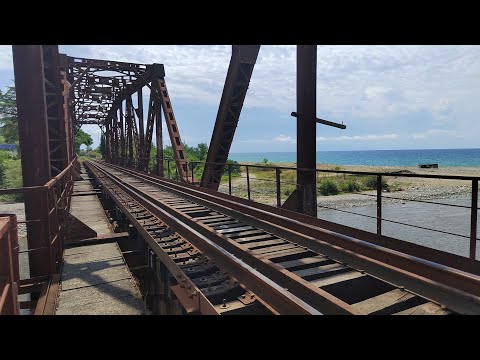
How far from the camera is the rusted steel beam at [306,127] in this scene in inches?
263

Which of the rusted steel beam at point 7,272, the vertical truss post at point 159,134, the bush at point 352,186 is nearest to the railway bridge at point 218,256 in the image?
the rusted steel beam at point 7,272

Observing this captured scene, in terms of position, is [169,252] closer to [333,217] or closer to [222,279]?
[222,279]

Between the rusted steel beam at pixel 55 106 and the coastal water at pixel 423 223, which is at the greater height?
the rusted steel beam at pixel 55 106

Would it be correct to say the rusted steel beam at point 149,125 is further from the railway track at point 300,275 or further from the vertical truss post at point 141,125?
the railway track at point 300,275

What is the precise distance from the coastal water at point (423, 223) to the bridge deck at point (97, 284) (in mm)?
13783

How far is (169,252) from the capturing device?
16.3 ft

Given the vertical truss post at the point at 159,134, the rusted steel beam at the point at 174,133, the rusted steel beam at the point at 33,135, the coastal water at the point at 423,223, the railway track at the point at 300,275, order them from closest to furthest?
1. the railway track at the point at 300,275
2. the rusted steel beam at the point at 33,135
3. the rusted steel beam at the point at 174,133
4. the coastal water at the point at 423,223
5. the vertical truss post at the point at 159,134

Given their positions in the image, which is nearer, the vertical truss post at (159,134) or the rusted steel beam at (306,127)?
the rusted steel beam at (306,127)

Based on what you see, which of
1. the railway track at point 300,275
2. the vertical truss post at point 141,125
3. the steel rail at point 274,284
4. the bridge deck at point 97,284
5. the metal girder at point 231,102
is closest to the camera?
the steel rail at point 274,284

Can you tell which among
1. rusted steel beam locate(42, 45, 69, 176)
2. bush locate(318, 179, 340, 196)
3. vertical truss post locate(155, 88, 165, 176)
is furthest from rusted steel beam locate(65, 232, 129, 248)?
bush locate(318, 179, 340, 196)

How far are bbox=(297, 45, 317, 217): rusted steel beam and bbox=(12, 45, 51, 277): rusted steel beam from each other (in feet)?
14.7

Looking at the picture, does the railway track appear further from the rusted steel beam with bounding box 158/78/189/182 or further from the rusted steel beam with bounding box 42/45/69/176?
the rusted steel beam with bounding box 158/78/189/182
